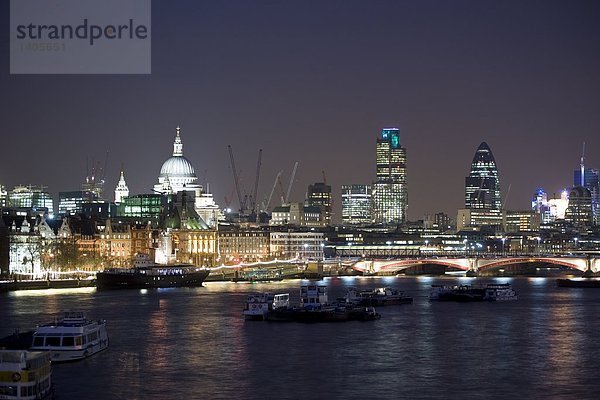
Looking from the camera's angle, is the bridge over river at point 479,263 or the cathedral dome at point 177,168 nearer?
the bridge over river at point 479,263

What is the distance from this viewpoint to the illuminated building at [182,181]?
559 feet

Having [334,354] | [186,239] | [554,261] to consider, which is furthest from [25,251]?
[334,354]

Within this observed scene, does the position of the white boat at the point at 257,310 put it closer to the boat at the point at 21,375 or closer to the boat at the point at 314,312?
the boat at the point at 314,312

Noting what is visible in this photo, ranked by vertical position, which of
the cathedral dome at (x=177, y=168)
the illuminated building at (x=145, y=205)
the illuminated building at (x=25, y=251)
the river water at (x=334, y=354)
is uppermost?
the cathedral dome at (x=177, y=168)

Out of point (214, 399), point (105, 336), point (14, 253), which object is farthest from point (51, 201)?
point (214, 399)

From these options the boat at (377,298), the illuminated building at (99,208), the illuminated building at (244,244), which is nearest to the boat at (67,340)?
the boat at (377,298)

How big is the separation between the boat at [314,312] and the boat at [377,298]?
22.8 feet

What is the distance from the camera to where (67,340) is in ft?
153

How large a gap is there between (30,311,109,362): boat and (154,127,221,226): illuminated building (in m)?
120

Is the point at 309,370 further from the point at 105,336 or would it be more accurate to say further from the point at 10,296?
the point at 10,296

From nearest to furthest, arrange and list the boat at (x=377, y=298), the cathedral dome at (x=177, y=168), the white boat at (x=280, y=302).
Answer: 1. the white boat at (x=280, y=302)
2. the boat at (x=377, y=298)
3. the cathedral dome at (x=177, y=168)

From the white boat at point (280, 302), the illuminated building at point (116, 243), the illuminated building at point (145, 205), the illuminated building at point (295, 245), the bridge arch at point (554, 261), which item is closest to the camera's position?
the white boat at point (280, 302)

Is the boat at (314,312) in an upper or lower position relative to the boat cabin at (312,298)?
lower

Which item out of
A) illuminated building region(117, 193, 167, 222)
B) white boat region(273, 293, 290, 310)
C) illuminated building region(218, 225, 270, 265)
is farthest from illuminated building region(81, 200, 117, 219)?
white boat region(273, 293, 290, 310)
